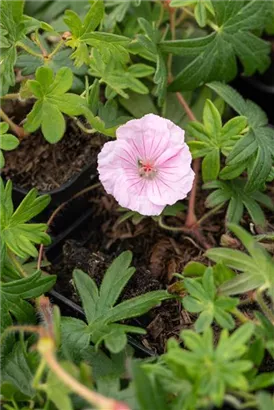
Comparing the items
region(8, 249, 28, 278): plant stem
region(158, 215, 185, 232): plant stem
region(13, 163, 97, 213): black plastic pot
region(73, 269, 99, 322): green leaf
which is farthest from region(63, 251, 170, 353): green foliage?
region(13, 163, 97, 213): black plastic pot

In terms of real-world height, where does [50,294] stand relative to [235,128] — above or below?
below

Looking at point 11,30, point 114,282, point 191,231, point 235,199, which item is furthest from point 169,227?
point 11,30

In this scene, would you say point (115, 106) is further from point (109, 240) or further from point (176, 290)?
point (176, 290)

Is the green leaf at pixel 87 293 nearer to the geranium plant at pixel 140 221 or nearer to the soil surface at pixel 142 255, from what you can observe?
the geranium plant at pixel 140 221

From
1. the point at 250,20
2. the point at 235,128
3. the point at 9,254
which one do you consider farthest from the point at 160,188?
the point at 250,20

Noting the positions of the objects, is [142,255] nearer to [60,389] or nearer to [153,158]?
[153,158]

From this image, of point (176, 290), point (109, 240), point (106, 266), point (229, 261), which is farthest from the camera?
point (109, 240)

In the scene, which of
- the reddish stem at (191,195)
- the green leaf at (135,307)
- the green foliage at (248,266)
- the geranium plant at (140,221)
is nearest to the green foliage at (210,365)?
the geranium plant at (140,221)
